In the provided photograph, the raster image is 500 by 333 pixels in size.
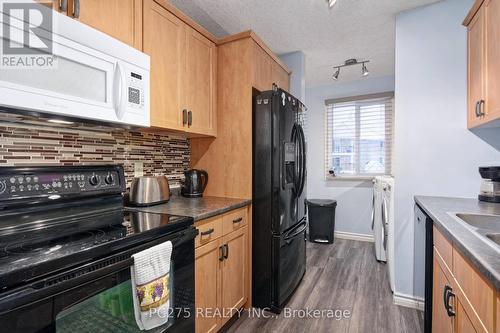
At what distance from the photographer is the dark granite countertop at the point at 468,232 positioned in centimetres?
72

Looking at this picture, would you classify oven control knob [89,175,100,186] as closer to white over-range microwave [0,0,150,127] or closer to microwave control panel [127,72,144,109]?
white over-range microwave [0,0,150,127]

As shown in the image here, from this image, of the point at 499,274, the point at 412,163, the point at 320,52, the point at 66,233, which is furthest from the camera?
the point at 320,52

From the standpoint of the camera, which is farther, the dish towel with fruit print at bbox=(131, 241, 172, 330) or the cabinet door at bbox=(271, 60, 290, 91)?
the cabinet door at bbox=(271, 60, 290, 91)

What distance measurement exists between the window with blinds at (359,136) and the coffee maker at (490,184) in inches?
75.4

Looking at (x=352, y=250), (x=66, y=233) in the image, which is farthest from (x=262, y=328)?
(x=352, y=250)

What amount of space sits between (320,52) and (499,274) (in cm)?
277

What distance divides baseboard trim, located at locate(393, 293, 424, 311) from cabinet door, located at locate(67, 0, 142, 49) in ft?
→ 8.79

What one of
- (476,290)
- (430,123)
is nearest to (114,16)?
(476,290)

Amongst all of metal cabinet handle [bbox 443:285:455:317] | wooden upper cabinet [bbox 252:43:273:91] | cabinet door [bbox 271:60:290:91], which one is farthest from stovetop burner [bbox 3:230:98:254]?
cabinet door [bbox 271:60:290:91]

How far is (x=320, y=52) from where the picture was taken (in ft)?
9.61

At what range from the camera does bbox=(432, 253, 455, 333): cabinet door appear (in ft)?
3.75

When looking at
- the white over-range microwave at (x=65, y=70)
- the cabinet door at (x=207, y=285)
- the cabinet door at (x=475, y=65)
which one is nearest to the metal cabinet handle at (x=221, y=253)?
the cabinet door at (x=207, y=285)

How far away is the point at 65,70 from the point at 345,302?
2.46 m

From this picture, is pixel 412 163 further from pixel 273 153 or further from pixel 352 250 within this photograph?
pixel 352 250
